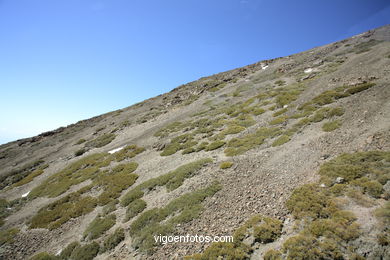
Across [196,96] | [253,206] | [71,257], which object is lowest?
[71,257]

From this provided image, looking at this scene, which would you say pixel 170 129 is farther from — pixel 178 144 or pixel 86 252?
pixel 86 252

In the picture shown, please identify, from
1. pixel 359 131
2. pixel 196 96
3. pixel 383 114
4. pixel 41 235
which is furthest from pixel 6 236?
pixel 196 96

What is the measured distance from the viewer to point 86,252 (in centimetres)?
1180

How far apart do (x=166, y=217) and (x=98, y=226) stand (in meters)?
5.76

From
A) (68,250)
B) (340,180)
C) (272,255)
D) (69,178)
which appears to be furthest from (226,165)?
(69,178)

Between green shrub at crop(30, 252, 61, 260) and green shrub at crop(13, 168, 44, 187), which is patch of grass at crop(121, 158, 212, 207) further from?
green shrub at crop(13, 168, 44, 187)

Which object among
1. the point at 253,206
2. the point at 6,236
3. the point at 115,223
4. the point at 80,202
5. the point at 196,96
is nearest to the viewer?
the point at 253,206

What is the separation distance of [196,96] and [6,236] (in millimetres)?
48311

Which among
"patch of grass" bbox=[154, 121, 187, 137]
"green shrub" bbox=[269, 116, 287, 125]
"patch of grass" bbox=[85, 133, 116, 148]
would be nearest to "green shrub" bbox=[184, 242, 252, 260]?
"green shrub" bbox=[269, 116, 287, 125]

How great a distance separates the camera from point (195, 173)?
1656 cm

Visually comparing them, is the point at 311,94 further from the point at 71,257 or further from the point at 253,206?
the point at 71,257

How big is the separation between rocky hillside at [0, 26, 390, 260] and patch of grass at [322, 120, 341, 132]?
0.14 metres

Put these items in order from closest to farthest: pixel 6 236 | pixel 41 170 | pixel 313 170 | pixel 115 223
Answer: pixel 313 170
pixel 115 223
pixel 6 236
pixel 41 170

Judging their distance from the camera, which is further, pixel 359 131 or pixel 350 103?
pixel 350 103
